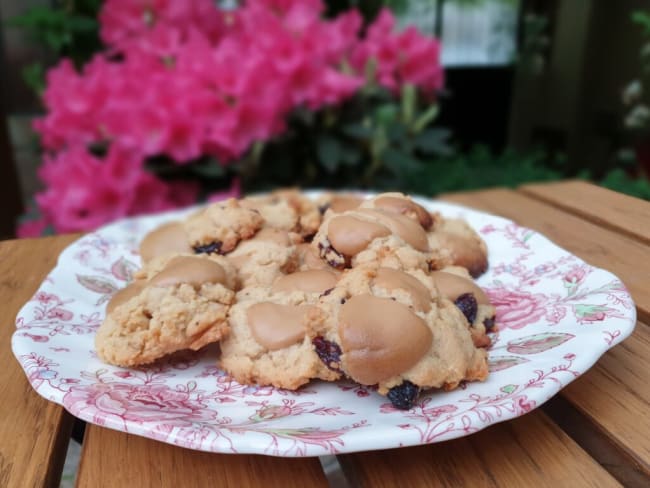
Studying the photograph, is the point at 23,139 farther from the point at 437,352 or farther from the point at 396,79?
the point at 437,352

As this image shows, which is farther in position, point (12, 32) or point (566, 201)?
point (12, 32)

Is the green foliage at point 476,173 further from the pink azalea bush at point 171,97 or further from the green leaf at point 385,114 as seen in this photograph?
the pink azalea bush at point 171,97

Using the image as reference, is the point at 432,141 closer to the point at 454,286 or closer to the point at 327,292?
the point at 454,286

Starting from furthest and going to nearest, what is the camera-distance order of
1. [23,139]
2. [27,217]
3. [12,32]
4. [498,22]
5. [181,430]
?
[498,22] < [23,139] < [12,32] < [27,217] < [181,430]

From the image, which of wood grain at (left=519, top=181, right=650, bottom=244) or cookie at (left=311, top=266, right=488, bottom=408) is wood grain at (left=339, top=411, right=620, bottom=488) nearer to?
cookie at (left=311, top=266, right=488, bottom=408)

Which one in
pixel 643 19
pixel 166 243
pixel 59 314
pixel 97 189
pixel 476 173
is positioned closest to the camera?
pixel 59 314

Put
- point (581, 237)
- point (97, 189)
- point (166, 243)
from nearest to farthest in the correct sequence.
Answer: point (166, 243)
point (581, 237)
point (97, 189)

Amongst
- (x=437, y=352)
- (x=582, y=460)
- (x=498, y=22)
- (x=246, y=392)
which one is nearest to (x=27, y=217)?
(x=246, y=392)

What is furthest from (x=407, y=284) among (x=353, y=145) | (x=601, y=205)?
(x=353, y=145)
